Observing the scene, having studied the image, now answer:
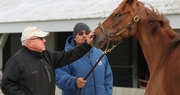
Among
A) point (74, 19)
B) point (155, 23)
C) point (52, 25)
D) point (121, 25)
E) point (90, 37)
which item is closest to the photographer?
point (155, 23)

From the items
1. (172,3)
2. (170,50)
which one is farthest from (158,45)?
(172,3)

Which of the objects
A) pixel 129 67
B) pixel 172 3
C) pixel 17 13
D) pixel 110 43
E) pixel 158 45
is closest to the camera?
pixel 158 45

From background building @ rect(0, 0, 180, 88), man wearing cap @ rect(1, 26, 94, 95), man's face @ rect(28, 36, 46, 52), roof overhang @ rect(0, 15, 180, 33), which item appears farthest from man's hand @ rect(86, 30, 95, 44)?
roof overhang @ rect(0, 15, 180, 33)

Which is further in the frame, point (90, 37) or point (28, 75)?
point (90, 37)

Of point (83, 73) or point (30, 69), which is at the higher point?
point (30, 69)

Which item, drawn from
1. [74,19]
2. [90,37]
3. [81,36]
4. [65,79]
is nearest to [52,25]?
[74,19]

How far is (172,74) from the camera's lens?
3264mm

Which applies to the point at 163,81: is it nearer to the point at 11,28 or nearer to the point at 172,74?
the point at 172,74

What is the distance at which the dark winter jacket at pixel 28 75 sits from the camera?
360cm

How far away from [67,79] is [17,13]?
6.60m

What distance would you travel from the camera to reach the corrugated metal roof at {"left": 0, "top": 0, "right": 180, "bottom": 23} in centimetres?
764

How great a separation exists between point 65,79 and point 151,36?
3.36 ft

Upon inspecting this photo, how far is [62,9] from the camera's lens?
Result: 9.49 meters

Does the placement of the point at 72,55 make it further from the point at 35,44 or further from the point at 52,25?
the point at 52,25
